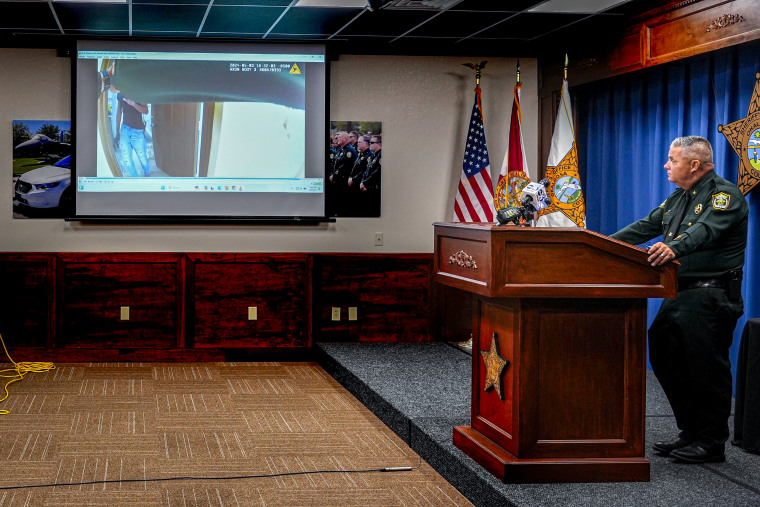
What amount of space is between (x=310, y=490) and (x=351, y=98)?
165 inches

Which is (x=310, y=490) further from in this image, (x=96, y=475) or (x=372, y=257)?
(x=372, y=257)

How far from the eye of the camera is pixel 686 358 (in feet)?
12.0

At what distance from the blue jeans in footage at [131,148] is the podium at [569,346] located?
4238 mm

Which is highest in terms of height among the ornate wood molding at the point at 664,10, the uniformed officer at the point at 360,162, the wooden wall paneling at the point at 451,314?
the ornate wood molding at the point at 664,10

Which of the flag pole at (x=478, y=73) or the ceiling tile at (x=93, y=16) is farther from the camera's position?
the flag pole at (x=478, y=73)

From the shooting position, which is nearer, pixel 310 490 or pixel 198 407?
pixel 310 490

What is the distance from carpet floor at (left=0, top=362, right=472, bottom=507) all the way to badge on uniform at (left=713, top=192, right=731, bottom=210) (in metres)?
1.54

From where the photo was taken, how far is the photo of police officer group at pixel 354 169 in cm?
729

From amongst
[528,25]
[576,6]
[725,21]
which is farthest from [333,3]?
[725,21]

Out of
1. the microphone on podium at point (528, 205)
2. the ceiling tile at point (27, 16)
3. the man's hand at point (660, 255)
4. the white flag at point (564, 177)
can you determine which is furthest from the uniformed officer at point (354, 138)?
the man's hand at point (660, 255)

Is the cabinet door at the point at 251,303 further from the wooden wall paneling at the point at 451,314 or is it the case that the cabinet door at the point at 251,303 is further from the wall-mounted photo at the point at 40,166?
the wall-mounted photo at the point at 40,166

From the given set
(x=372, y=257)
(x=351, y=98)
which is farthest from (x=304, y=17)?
(x=372, y=257)

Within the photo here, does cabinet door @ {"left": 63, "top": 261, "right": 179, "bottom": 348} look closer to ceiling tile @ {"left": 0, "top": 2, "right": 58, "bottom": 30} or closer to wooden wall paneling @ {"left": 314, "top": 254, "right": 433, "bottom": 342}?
wooden wall paneling @ {"left": 314, "top": 254, "right": 433, "bottom": 342}

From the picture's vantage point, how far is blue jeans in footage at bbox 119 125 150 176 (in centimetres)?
701
